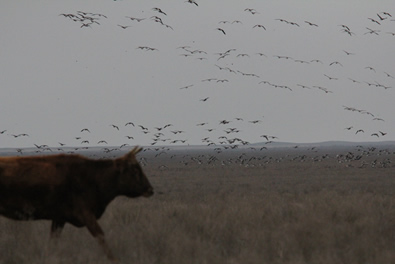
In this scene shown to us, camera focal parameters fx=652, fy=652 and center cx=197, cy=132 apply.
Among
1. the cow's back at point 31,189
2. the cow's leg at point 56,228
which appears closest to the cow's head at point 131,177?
the cow's back at point 31,189

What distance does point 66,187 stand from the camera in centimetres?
1029

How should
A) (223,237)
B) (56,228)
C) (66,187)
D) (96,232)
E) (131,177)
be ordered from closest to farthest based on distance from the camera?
(96,232) < (66,187) < (131,177) < (56,228) < (223,237)

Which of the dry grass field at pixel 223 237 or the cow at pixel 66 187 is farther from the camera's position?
the cow at pixel 66 187

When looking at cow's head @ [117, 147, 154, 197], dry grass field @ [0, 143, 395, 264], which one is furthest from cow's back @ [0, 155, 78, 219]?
cow's head @ [117, 147, 154, 197]

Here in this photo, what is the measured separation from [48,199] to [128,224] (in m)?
3.45

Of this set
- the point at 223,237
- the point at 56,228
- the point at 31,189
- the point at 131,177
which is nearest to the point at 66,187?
the point at 31,189

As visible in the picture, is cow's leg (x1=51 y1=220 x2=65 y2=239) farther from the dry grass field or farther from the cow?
the dry grass field

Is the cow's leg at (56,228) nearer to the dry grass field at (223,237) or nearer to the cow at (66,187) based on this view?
the cow at (66,187)

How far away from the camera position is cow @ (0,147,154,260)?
33.3 ft

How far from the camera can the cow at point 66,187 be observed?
10.1 metres

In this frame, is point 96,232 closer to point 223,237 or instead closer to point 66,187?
point 66,187

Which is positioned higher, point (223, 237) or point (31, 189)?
point (31, 189)

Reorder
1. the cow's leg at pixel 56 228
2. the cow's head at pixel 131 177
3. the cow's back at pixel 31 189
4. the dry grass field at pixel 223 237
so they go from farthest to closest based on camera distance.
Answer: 1. the cow's leg at pixel 56 228
2. the cow's head at pixel 131 177
3. the cow's back at pixel 31 189
4. the dry grass field at pixel 223 237

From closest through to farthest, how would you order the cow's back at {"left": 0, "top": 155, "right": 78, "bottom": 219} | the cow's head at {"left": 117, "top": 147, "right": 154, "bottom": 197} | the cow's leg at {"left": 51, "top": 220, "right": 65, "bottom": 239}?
the cow's back at {"left": 0, "top": 155, "right": 78, "bottom": 219}, the cow's head at {"left": 117, "top": 147, "right": 154, "bottom": 197}, the cow's leg at {"left": 51, "top": 220, "right": 65, "bottom": 239}
